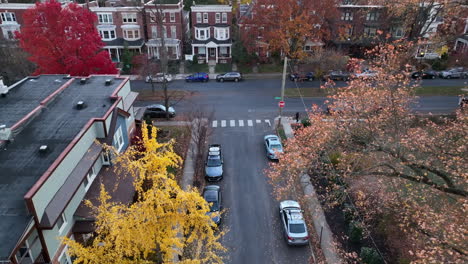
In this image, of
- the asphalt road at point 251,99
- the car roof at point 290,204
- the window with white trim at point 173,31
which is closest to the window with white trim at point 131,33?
the window with white trim at point 173,31

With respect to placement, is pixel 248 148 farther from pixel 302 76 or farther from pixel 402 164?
pixel 302 76

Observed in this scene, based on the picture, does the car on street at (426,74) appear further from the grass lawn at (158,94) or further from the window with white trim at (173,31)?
the window with white trim at (173,31)

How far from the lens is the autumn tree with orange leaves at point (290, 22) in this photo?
1676 inches

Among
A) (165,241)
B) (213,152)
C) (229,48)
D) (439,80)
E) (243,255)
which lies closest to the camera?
(165,241)

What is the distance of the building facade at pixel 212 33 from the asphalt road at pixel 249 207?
2277 centimetres

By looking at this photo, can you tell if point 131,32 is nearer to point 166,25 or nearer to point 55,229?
point 166,25

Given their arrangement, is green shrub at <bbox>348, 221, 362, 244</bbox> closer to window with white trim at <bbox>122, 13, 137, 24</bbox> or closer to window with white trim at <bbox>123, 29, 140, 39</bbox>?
window with white trim at <bbox>123, 29, 140, 39</bbox>

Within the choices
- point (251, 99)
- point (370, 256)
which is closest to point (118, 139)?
point (370, 256)

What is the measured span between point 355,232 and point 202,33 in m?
41.1

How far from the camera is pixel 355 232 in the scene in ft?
62.9

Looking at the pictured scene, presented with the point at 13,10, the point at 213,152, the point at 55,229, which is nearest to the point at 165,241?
the point at 55,229

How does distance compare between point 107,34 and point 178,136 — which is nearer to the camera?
point 178,136

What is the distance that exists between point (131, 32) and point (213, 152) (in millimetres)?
32701

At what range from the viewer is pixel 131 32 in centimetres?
5147
